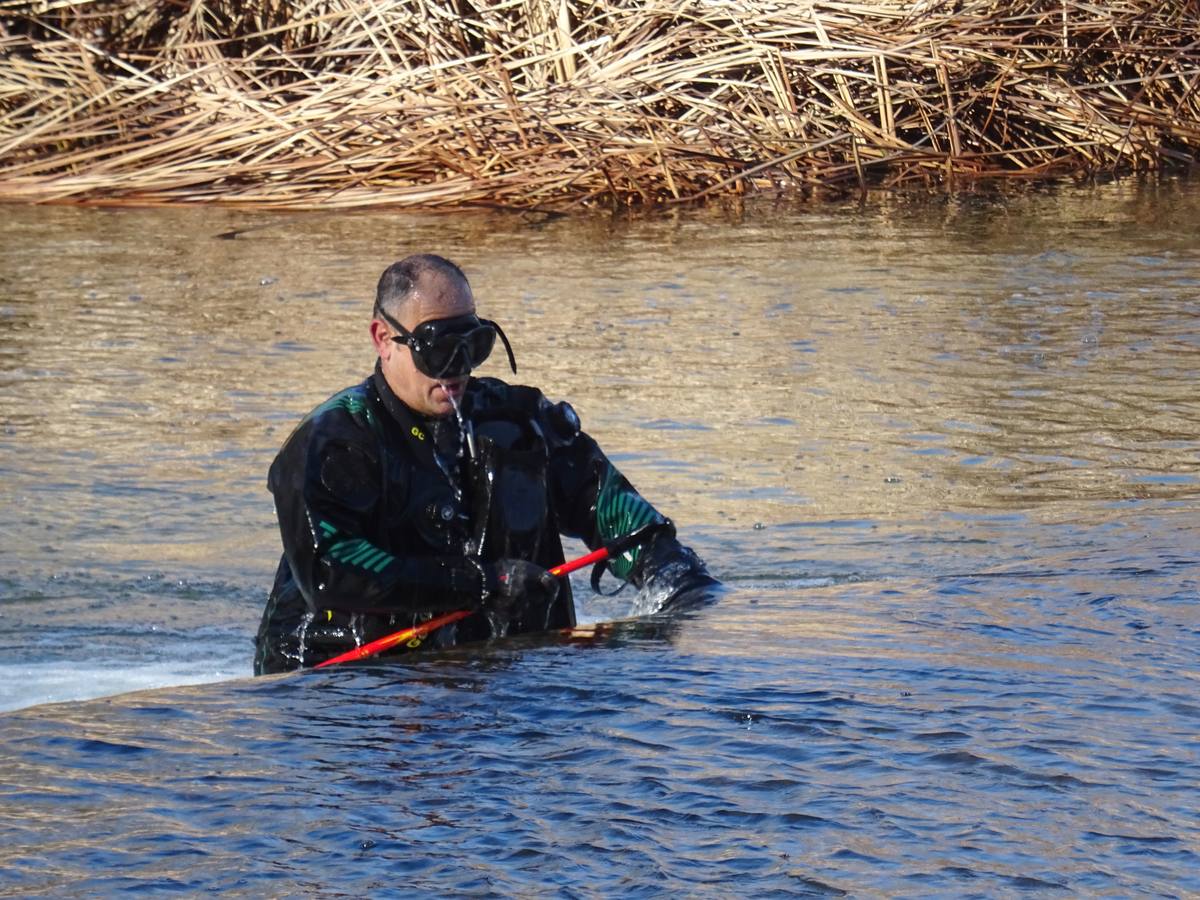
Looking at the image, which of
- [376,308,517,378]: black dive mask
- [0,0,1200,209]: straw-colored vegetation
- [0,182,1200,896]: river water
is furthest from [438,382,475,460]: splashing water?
[0,0,1200,209]: straw-colored vegetation

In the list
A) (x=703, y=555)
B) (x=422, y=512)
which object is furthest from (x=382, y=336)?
(x=703, y=555)

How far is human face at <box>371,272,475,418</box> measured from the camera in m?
4.24

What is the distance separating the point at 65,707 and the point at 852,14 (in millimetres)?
9829

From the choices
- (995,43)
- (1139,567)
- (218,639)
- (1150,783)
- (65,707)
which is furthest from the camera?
(995,43)

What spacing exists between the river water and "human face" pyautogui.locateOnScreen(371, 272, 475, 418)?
56cm

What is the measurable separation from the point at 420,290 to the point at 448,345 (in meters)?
0.16

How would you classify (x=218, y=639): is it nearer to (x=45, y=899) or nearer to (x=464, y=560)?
(x=464, y=560)

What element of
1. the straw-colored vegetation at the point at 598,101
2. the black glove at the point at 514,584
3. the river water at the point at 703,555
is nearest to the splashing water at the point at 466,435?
the black glove at the point at 514,584

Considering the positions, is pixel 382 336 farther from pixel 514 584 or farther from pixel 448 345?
pixel 514 584

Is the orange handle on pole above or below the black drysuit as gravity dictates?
below

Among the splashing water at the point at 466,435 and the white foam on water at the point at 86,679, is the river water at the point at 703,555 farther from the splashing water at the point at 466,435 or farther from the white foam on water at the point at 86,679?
the splashing water at the point at 466,435

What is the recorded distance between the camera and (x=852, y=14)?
12859mm

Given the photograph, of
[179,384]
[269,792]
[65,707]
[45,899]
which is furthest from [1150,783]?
[179,384]

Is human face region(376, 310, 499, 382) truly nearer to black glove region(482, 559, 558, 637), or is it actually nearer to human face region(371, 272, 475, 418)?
human face region(371, 272, 475, 418)
